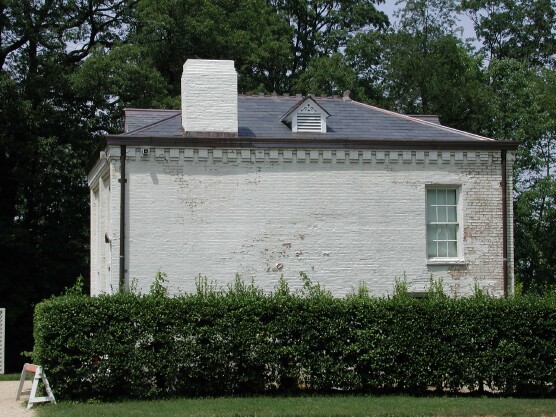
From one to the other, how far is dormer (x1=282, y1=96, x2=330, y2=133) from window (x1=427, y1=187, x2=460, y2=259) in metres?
3.20

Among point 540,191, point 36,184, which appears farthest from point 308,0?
point 36,184

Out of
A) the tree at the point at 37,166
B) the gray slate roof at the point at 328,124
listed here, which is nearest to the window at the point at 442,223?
the gray slate roof at the point at 328,124

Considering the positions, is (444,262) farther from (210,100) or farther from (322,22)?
(322,22)

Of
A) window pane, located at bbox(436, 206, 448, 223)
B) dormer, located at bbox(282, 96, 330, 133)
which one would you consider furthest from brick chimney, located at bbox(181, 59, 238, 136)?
window pane, located at bbox(436, 206, 448, 223)

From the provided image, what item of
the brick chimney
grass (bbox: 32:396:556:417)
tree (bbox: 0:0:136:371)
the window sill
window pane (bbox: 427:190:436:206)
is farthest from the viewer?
tree (bbox: 0:0:136:371)

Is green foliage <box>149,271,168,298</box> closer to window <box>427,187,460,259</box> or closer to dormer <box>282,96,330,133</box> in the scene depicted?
dormer <box>282,96,330,133</box>

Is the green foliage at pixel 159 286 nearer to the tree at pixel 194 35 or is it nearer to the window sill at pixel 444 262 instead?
the window sill at pixel 444 262

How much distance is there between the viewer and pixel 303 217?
844 inches

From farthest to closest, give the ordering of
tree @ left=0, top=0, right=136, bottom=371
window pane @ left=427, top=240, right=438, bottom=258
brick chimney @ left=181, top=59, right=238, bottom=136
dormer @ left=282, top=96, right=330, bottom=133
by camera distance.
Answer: tree @ left=0, top=0, right=136, bottom=371 < dormer @ left=282, top=96, right=330, bottom=133 < window pane @ left=427, top=240, right=438, bottom=258 < brick chimney @ left=181, top=59, right=238, bottom=136

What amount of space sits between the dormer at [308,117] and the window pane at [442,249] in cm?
409

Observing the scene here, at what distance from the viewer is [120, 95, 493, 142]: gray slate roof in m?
21.9

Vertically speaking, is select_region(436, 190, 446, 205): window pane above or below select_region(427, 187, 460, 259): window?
above

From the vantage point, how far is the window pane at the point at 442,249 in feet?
72.7

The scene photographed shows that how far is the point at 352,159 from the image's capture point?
2173cm
